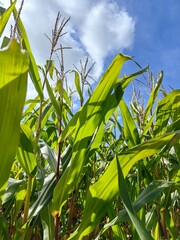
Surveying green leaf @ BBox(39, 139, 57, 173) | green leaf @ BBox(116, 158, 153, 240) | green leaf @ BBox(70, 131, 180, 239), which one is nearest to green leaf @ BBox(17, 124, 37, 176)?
green leaf @ BBox(39, 139, 57, 173)

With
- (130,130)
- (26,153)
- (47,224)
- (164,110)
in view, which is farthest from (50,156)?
(164,110)

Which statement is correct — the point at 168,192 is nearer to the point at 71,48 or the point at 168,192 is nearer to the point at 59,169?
the point at 59,169

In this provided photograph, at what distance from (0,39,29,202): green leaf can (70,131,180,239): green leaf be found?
0.23 metres

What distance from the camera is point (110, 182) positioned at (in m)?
0.70

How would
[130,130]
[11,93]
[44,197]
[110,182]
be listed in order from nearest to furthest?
[11,93] → [110,182] → [44,197] → [130,130]

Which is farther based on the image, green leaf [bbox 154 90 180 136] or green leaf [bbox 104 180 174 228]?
green leaf [bbox 154 90 180 136]

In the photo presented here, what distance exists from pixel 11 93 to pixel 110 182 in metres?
0.33

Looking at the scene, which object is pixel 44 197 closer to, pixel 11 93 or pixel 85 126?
pixel 85 126

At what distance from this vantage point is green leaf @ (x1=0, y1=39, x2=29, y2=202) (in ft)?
1.45

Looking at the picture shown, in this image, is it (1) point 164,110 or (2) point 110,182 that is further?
(1) point 164,110

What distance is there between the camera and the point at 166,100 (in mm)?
1057

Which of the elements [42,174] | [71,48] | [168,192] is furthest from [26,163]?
[168,192]

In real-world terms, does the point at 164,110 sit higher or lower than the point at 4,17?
lower

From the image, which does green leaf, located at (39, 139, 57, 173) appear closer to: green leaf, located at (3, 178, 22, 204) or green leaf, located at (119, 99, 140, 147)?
green leaf, located at (3, 178, 22, 204)
